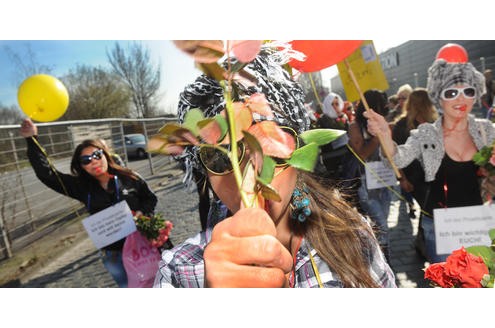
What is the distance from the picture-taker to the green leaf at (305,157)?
862 millimetres

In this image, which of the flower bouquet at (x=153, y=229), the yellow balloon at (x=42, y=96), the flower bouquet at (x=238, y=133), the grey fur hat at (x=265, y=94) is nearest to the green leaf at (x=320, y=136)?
the flower bouquet at (x=238, y=133)

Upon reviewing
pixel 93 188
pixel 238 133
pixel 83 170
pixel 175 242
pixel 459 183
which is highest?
pixel 238 133

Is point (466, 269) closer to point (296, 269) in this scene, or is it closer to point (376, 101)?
point (296, 269)

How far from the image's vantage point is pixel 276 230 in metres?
1.07

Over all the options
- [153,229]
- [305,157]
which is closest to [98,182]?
[153,229]

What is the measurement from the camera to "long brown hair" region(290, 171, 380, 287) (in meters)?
1.14

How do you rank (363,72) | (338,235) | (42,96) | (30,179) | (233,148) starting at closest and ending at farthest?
(233,148)
(338,235)
(42,96)
(363,72)
(30,179)

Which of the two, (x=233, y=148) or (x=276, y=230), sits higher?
(x=233, y=148)

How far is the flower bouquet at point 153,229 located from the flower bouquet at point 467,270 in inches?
72.0

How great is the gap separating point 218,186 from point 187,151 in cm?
17

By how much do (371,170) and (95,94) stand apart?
234cm

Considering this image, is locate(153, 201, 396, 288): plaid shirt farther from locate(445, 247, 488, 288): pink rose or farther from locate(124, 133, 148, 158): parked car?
locate(124, 133, 148, 158): parked car

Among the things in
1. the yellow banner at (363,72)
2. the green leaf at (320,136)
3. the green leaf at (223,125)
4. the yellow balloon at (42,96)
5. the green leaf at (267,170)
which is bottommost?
the green leaf at (267,170)

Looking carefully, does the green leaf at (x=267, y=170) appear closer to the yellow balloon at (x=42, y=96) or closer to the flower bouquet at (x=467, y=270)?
the flower bouquet at (x=467, y=270)
